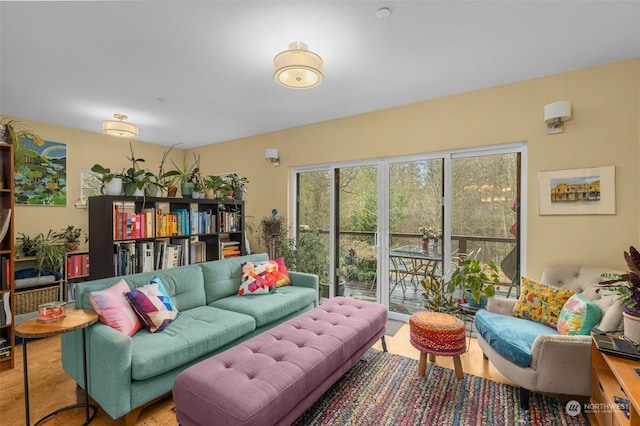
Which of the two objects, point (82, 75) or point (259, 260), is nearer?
point (82, 75)

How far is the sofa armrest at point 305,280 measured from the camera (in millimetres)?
3469

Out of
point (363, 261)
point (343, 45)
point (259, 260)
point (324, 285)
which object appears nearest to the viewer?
point (343, 45)

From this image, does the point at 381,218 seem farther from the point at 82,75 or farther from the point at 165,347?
the point at 82,75

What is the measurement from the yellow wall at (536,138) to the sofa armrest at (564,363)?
111 centimetres

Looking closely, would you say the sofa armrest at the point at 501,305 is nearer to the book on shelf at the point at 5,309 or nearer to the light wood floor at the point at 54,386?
the light wood floor at the point at 54,386

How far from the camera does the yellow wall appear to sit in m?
2.49

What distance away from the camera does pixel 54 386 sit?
2293 millimetres

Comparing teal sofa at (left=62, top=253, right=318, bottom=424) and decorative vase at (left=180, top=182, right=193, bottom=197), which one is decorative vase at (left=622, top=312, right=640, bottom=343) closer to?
teal sofa at (left=62, top=253, right=318, bottom=424)

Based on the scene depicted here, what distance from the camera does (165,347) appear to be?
6.40 feet

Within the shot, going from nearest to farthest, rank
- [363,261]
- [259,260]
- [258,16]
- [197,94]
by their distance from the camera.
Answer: [258,16]
[197,94]
[259,260]
[363,261]

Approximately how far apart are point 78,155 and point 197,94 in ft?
8.71

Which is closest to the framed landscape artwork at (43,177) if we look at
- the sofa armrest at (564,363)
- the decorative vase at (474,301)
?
the decorative vase at (474,301)

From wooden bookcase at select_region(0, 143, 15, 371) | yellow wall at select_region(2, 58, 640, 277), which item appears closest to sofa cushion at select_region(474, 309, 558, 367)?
yellow wall at select_region(2, 58, 640, 277)

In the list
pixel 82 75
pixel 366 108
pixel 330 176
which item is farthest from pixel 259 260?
pixel 82 75
